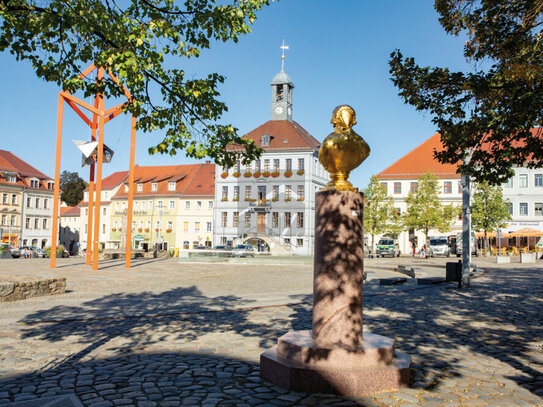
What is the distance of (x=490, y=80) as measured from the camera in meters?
9.84

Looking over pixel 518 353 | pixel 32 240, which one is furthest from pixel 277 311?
pixel 32 240

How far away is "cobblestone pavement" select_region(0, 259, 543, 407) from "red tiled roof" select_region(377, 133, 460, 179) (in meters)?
51.4

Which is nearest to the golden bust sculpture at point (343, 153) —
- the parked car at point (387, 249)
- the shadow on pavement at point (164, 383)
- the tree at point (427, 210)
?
the shadow on pavement at point (164, 383)

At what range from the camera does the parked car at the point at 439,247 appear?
1905 inches

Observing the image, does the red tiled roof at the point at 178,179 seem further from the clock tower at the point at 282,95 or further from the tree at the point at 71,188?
the tree at the point at 71,188

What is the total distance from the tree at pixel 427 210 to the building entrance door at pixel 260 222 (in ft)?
54.5

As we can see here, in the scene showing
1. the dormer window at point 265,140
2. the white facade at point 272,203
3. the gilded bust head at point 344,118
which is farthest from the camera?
the dormer window at point 265,140

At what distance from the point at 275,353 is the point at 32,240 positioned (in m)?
73.7

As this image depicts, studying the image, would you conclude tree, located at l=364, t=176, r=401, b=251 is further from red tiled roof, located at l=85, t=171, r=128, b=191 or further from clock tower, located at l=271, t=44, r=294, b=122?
red tiled roof, located at l=85, t=171, r=128, b=191

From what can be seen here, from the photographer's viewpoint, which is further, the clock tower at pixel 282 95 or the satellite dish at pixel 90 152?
the clock tower at pixel 282 95

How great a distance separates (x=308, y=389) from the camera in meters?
5.02

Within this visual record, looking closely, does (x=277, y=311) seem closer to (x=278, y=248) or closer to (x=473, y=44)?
(x=473, y=44)

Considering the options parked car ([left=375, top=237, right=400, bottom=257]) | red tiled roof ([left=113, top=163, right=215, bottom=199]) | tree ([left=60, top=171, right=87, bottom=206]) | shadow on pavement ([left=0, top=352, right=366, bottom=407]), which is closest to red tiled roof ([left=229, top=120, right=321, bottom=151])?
red tiled roof ([left=113, top=163, right=215, bottom=199])

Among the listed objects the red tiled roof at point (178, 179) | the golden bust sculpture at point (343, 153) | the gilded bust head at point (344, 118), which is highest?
the red tiled roof at point (178, 179)
